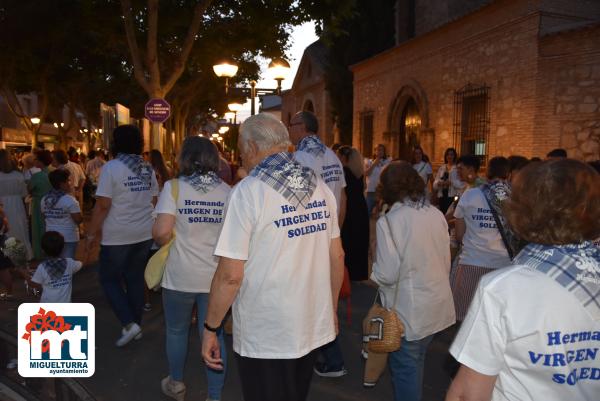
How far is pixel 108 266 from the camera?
16.6 ft

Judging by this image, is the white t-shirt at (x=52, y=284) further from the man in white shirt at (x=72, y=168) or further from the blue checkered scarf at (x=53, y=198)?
the man in white shirt at (x=72, y=168)

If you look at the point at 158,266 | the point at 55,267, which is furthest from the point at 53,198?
the point at 158,266

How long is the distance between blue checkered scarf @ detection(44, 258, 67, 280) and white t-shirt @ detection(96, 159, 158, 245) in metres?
0.45

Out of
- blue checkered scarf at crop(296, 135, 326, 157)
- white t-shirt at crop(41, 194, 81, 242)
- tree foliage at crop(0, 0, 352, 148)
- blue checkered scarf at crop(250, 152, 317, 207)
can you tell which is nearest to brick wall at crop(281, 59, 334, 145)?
tree foliage at crop(0, 0, 352, 148)

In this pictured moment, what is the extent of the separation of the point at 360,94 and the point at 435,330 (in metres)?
21.3

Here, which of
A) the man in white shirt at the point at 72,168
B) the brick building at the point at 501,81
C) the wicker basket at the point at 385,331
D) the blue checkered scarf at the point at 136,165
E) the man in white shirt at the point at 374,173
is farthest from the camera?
the man in white shirt at the point at 374,173

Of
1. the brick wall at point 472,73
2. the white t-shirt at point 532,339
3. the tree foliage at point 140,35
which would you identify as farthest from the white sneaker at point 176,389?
the brick wall at point 472,73

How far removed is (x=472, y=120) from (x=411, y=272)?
13156mm

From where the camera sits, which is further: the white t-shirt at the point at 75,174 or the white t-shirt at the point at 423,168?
the white t-shirt at the point at 423,168

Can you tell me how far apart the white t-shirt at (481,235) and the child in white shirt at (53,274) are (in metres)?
3.57

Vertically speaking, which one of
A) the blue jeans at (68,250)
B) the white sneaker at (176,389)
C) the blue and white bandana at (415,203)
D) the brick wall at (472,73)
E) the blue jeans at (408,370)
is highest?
the brick wall at (472,73)

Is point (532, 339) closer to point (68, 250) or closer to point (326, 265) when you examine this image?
point (326, 265)

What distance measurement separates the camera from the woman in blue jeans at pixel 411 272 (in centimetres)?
336

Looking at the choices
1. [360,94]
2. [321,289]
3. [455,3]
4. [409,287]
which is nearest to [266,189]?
[321,289]
